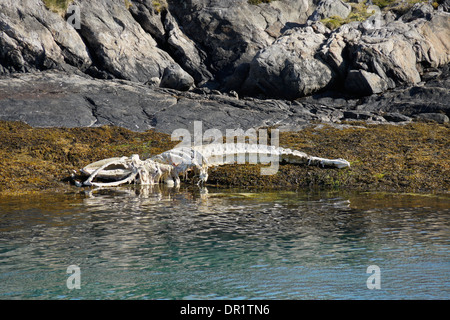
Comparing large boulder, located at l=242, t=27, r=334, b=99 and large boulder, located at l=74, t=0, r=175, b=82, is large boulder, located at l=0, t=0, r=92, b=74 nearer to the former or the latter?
large boulder, located at l=74, t=0, r=175, b=82

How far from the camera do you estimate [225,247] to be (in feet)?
22.4

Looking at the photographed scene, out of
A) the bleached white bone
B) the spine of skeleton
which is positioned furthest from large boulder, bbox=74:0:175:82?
the bleached white bone

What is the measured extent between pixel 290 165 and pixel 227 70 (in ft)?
54.9

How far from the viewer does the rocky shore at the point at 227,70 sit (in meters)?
17.5

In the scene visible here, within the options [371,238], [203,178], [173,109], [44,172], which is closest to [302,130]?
[173,109]

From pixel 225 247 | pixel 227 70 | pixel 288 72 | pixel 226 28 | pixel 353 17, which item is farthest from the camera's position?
pixel 353 17

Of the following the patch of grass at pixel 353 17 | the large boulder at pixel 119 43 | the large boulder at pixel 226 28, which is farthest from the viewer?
the large boulder at pixel 226 28

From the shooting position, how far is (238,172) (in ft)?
44.3

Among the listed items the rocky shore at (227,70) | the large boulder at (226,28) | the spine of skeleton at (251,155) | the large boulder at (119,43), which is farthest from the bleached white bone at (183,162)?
the large boulder at (226,28)

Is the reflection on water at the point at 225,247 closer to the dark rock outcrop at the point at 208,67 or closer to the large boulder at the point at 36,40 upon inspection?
the dark rock outcrop at the point at 208,67

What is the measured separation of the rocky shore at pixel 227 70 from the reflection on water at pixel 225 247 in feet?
11.1

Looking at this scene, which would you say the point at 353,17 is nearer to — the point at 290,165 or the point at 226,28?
the point at 226,28

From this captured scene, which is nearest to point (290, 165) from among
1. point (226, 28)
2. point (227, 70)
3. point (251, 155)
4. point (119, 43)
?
point (251, 155)

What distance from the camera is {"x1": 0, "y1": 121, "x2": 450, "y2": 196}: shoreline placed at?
12.4 metres
